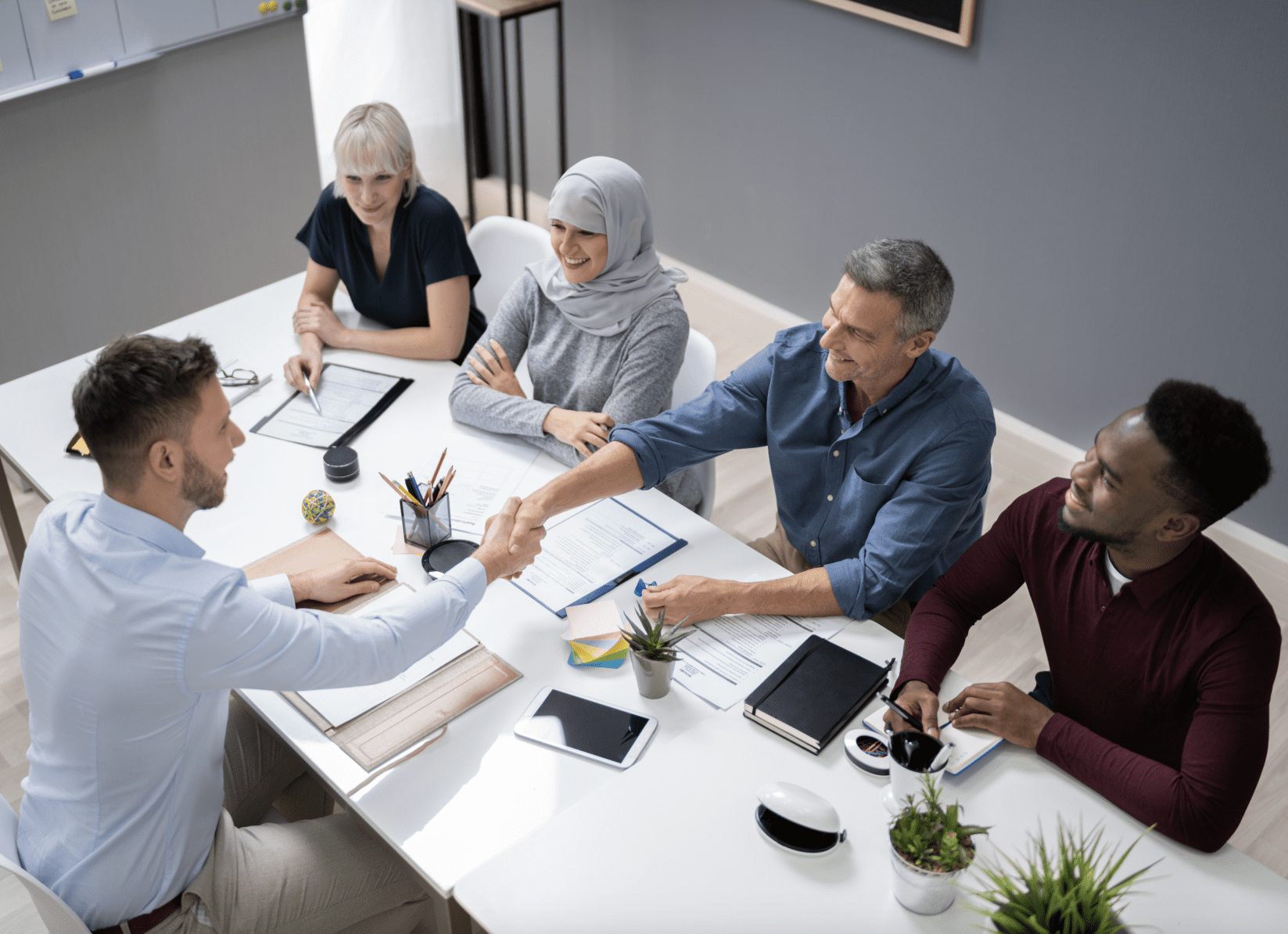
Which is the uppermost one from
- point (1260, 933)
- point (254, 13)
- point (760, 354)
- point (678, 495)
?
point (254, 13)

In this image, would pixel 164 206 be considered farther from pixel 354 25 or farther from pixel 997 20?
pixel 997 20

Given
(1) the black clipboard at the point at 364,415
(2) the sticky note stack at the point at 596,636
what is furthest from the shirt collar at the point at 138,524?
(1) the black clipboard at the point at 364,415

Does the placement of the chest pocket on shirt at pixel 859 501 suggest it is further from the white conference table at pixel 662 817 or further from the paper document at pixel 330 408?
the paper document at pixel 330 408

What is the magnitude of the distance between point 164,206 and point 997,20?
9.22 feet

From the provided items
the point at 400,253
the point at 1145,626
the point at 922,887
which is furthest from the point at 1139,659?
the point at 400,253

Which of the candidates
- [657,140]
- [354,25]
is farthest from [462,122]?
[657,140]

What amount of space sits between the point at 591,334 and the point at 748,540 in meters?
0.96

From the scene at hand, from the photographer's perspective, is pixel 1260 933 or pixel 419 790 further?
pixel 419 790

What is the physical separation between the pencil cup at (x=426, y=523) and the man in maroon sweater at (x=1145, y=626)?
2.93 ft

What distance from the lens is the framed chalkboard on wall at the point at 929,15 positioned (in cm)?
318

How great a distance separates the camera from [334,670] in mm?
1670

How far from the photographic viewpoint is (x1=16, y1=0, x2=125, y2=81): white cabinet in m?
3.28

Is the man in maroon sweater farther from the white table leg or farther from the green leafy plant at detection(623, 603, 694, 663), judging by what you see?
the white table leg

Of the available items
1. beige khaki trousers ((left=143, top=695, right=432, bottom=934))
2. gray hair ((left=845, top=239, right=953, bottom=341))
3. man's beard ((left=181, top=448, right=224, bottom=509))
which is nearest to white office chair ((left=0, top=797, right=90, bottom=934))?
beige khaki trousers ((left=143, top=695, right=432, bottom=934))
